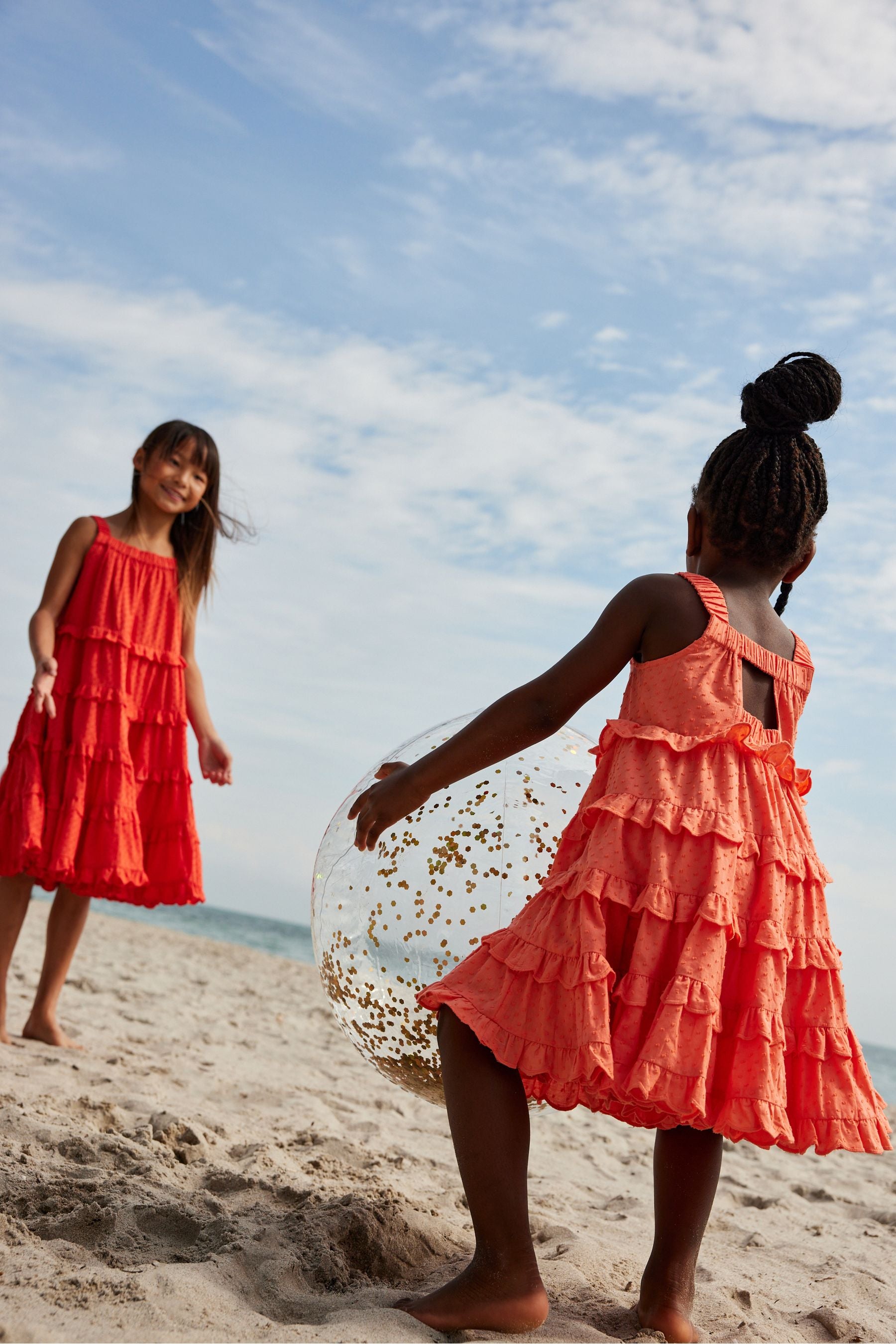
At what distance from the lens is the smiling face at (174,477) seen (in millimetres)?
4609

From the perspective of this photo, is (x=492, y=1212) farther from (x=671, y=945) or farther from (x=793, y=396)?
(x=793, y=396)

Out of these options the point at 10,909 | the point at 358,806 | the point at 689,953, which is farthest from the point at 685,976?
the point at 10,909

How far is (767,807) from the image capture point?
7.11 ft

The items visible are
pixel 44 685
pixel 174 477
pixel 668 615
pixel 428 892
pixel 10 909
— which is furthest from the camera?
pixel 174 477

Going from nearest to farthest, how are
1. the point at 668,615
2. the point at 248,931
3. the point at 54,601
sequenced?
the point at 668,615, the point at 54,601, the point at 248,931

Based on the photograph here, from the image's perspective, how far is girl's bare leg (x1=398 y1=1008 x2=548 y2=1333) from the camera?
1999mm

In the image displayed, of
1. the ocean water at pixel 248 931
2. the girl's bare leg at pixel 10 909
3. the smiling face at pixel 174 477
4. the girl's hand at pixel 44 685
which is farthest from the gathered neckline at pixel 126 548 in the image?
the ocean water at pixel 248 931

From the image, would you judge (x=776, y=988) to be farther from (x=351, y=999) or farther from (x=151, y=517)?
(x=151, y=517)

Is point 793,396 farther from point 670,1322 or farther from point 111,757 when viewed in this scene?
point 111,757

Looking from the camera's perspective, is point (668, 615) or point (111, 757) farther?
point (111, 757)

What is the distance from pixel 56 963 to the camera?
4.34 m

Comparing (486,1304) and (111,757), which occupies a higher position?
(111,757)

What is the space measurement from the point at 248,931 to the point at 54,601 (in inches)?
1096

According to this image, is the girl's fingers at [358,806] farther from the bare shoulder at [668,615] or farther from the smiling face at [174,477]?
the smiling face at [174,477]
